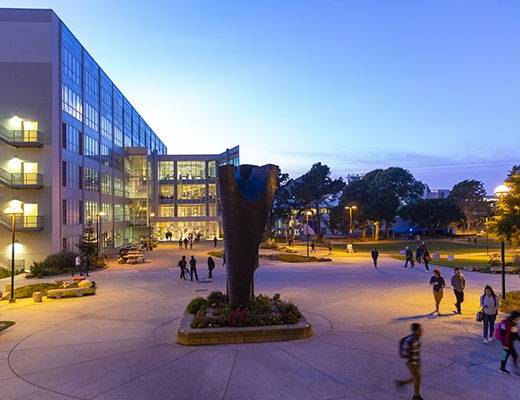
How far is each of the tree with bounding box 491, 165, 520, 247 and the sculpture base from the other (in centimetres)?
789

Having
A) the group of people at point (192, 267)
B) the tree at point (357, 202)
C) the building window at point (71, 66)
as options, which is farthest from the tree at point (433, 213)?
the group of people at point (192, 267)

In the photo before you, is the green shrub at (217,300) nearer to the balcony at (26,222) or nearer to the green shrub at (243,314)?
the green shrub at (243,314)

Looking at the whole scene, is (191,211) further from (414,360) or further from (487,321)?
(414,360)

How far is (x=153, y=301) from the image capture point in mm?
17094

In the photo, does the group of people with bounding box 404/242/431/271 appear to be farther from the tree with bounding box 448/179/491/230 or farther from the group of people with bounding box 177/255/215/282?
the tree with bounding box 448/179/491/230

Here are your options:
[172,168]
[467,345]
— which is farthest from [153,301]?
[172,168]

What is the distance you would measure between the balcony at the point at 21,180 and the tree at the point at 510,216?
3050 centimetres

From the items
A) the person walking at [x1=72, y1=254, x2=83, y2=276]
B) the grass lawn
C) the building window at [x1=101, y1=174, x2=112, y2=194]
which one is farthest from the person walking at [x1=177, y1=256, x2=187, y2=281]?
the building window at [x1=101, y1=174, x2=112, y2=194]

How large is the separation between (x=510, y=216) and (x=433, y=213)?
→ 2769 inches

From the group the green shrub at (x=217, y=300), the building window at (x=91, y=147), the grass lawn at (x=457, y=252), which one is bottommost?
the grass lawn at (x=457, y=252)

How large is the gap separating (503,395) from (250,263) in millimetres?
7023

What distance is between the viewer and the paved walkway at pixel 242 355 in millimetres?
7859

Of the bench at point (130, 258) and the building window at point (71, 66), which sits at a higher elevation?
the building window at point (71, 66)

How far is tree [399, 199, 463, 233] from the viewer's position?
79.0m
